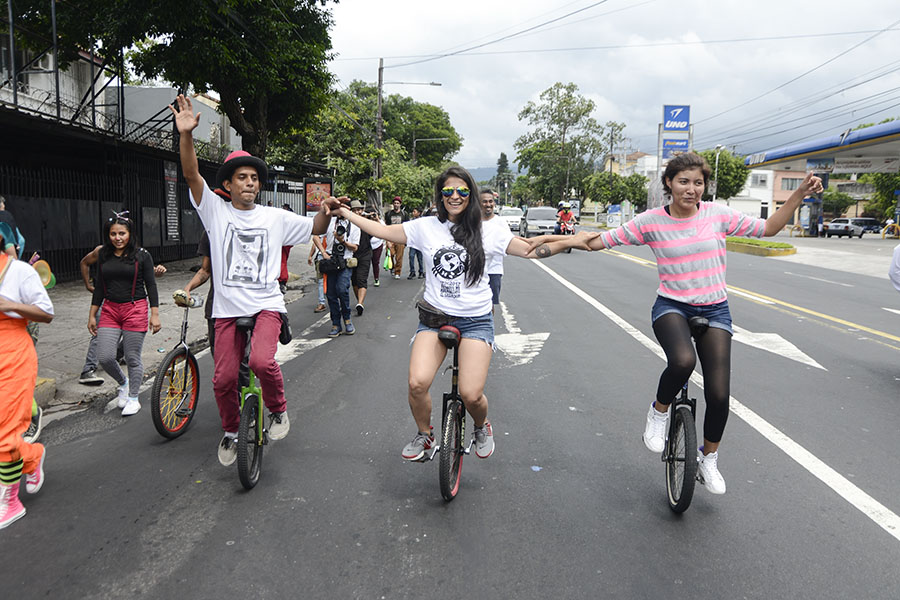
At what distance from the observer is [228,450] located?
13.6ft

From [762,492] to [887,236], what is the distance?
159 ft

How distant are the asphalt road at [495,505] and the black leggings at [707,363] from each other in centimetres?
56

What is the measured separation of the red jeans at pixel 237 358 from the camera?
12.9 feet

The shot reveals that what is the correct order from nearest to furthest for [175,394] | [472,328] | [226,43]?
1. [472,328]
2. [175,394]
3. [226,43]

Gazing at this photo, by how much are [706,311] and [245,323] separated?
263cm

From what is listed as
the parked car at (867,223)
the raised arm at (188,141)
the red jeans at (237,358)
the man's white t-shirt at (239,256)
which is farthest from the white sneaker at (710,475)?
the parked car at (867,223)

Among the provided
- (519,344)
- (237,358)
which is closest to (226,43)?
(519,344)

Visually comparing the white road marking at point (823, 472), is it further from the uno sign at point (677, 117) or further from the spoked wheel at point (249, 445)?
the uno sign at point (677, 117)

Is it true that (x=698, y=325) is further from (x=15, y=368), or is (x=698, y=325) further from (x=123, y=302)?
(x=123, y=302)

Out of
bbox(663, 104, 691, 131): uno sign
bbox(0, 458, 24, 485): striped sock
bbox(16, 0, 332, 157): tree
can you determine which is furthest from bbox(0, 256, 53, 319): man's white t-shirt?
bbox(663, 104, 691, 131): uno sign

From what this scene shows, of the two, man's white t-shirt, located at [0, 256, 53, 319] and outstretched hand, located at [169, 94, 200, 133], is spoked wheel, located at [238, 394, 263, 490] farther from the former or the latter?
outstretched hand, located at [169, 94, 200, 133]

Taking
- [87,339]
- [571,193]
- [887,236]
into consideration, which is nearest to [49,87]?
[87,339]

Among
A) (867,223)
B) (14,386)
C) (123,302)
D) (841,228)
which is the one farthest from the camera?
(867,223)

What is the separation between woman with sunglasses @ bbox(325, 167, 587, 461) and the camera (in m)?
3.79
